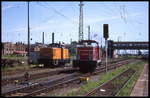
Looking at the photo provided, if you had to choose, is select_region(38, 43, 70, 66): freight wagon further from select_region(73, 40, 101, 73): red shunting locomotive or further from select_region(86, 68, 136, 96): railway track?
select_region(86, 68, 136, 96): railway track

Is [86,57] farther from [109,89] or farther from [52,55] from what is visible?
[109,89]

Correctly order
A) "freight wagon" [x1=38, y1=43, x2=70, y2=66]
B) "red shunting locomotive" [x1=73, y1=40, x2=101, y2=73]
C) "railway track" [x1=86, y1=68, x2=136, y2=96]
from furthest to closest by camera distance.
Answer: "freight wagon" [x1=38, y1=43, x2=70, y2=66]
"red shunting locomotive" [x1=73, y1=40, x2=101, y2=73]
"railway track" [x1=86, y1=68, x2=136, y2=96]

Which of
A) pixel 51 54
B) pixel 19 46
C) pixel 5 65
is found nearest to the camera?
pixel 5 65

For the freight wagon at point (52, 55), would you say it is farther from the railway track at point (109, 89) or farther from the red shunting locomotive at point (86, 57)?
the railway track at point (109, 89)

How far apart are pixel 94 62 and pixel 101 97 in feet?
41.2

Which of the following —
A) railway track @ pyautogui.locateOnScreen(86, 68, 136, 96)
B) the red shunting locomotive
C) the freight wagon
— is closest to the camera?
railway track @ pyautogui.locateOnScreen(86, 68, 136, 96)

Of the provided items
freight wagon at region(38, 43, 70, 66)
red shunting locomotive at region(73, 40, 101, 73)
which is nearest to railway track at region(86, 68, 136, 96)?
red shunting locomotive at region(73, 40, 101, 73)

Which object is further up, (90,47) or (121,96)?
(90,47)

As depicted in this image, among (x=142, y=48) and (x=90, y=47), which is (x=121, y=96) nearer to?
(x=90, y=47)

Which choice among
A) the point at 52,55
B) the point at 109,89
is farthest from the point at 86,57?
the point at 109,89

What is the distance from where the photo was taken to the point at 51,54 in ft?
104

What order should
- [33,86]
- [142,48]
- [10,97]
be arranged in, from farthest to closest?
[142,48], [33,86], [10,97]

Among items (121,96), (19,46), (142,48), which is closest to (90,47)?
(121,96)

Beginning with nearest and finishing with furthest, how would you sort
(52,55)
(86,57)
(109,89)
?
(109,89) < (86,57) < (52,55)
